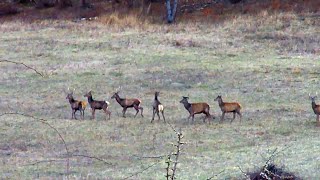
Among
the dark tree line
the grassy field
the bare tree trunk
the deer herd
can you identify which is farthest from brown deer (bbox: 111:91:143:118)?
the dark tree line

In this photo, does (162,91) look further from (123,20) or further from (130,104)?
(123,20)

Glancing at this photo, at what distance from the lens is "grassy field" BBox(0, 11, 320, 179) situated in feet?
39.2

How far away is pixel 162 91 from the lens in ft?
65.7

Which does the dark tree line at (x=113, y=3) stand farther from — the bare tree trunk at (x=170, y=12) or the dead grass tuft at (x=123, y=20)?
the dead grass tuft at (x=123, y=20)

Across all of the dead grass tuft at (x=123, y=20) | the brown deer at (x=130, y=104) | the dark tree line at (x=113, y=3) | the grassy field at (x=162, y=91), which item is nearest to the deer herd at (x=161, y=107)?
the brown deer at (x=130, y=104)

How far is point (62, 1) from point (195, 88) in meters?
18.3

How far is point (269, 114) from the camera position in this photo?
16609 millimetres

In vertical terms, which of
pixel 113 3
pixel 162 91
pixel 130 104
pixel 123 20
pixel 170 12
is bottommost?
pixel 162 91

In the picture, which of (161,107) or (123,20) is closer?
(161,107)

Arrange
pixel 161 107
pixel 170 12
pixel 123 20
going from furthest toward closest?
pixel 170 12 < pixel 123 20 < pixel 161 107

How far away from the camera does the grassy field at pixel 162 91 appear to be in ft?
39.2

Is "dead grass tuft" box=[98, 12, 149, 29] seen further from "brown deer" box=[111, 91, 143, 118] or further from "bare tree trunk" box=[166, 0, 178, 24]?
"brown deer" box=[111, 91, 143, 118]

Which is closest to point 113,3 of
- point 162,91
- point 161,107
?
point 162,91

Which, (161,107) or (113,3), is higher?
(113,3)
